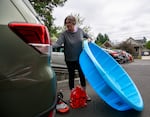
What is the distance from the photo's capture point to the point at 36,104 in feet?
5.19

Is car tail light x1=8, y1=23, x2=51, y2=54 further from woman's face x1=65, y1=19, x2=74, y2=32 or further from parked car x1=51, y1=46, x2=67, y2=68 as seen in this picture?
parked car x1=51, y1=46, x2=67, y2=68

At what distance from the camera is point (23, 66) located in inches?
60.7

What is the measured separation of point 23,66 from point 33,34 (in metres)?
0.24

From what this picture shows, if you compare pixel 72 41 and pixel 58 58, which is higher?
pixel 72 41

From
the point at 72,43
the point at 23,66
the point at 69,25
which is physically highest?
the point at 69,25

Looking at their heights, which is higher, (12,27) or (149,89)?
(12,27)

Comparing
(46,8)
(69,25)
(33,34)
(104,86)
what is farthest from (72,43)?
(46,8)

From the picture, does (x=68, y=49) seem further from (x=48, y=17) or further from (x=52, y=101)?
(x=48, y=17)

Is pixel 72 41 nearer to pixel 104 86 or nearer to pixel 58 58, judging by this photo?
pixel 104 86

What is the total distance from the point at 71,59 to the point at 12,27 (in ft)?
8.34

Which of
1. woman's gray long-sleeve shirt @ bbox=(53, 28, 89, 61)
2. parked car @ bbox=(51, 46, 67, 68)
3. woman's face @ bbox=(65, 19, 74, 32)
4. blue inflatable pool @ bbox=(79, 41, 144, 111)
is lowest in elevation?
parked car @ bbox=(51, 46, 67, 68)

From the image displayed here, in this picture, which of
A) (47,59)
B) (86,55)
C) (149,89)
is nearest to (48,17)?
(149,89)

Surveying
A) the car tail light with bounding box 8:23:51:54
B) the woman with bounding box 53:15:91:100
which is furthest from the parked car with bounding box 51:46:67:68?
the car tail light with bounding box 8:23:51:54

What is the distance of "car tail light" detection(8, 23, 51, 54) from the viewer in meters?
1.58
